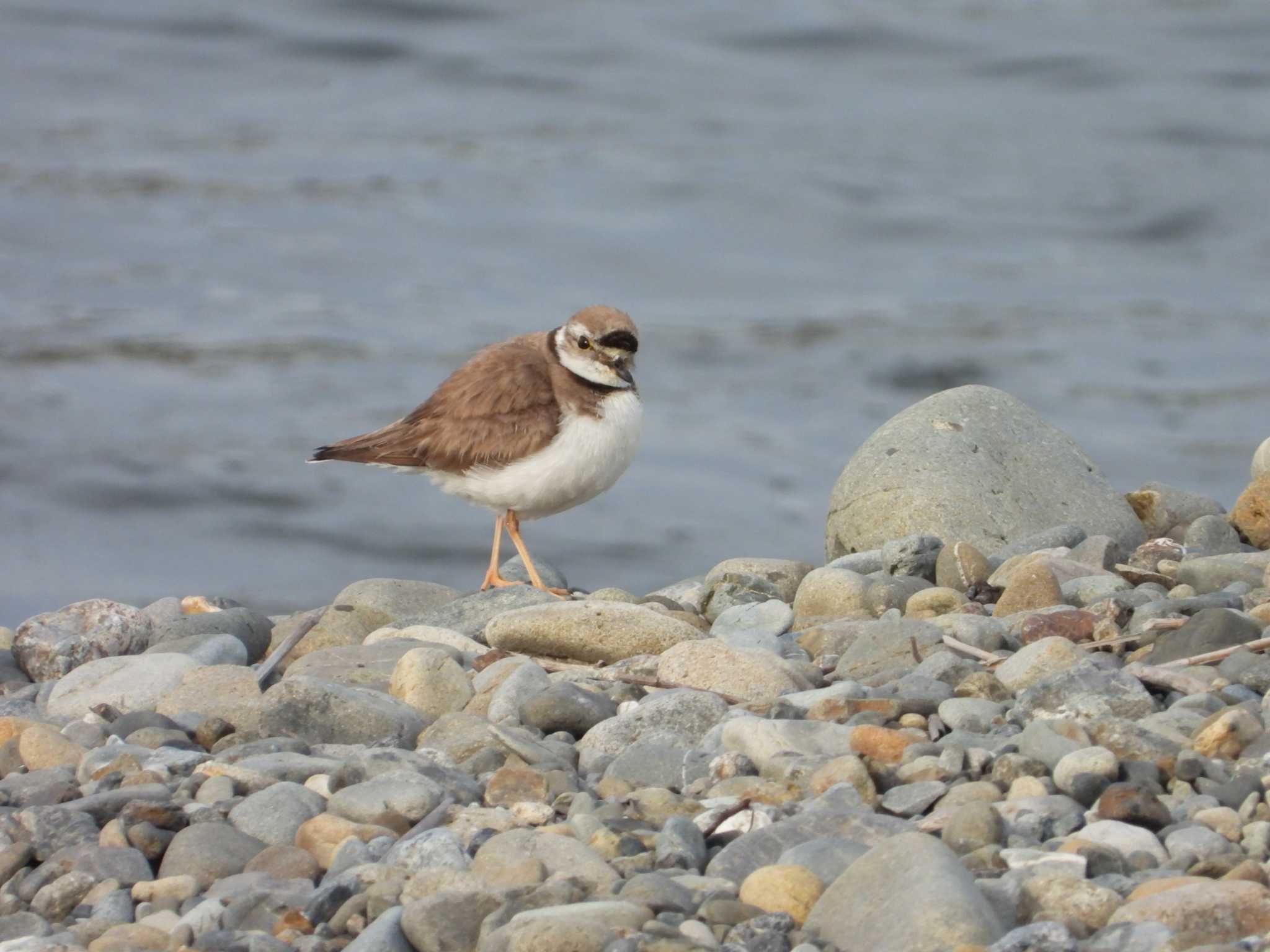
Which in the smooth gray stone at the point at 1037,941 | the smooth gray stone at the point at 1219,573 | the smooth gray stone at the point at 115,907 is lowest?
the smooth gray stone at the point at 115,907

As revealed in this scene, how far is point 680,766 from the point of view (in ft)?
15.7

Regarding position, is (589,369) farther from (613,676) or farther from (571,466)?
(613,676)

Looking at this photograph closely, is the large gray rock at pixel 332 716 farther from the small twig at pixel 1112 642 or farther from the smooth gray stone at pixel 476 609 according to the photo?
the small twig at pixel 1112 642

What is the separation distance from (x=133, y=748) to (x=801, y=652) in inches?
83.1

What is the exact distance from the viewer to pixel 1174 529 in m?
7.59

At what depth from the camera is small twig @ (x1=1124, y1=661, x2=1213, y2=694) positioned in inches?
195

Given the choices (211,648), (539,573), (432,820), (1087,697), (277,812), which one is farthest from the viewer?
(539,573)

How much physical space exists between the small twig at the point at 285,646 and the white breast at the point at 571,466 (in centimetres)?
108

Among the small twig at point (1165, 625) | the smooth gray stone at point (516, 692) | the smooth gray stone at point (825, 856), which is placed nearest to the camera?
the smooth gray stone at point (825, 856)

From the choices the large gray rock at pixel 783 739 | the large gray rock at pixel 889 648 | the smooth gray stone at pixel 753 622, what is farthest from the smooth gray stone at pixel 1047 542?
the large gray rock at pixel 783 739

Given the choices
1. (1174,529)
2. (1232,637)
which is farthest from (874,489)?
(1232,637)

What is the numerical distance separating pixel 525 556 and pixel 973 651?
9.11 feet

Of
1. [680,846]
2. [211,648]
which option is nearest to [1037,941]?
[680,846]

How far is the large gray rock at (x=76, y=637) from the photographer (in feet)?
21.5
